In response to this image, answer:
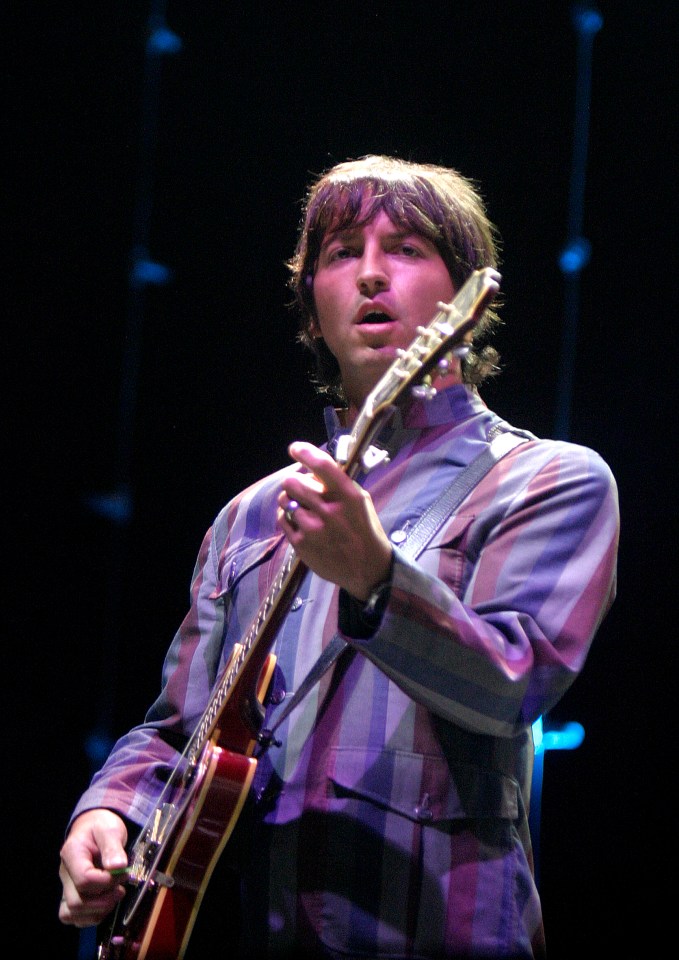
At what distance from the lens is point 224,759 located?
150cm

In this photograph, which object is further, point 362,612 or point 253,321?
point 253,321

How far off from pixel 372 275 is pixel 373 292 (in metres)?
0.03

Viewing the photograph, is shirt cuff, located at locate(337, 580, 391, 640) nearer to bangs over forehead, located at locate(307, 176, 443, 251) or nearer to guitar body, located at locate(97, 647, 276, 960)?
guitar body, located at locate(97, 647, 276, 960)

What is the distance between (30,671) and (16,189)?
1387 mm

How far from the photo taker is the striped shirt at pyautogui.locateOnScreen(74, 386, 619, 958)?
1322 millimetres

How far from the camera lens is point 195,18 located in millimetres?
3051

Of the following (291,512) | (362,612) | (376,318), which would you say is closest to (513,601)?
(362,612)

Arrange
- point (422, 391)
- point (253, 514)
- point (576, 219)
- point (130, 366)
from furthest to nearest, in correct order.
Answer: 1. point (130, 366)
2. point (576, 219)
3. point (253, 514)
4. point (422, 391)

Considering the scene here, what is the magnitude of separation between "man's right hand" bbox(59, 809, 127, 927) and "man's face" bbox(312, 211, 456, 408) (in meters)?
0.93

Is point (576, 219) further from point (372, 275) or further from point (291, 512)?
point (291, 512)

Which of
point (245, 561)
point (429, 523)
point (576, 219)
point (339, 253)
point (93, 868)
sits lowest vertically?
point (93, 868)

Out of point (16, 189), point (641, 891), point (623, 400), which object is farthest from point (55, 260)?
point (641, 891)

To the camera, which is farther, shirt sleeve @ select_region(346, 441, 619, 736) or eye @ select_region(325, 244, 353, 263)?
eye @ select_region(325, 244, 353, 263)

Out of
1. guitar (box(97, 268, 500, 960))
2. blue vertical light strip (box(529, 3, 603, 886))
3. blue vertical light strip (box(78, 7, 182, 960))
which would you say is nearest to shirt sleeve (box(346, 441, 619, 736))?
guitar (box(97, 268, 500, 960))
